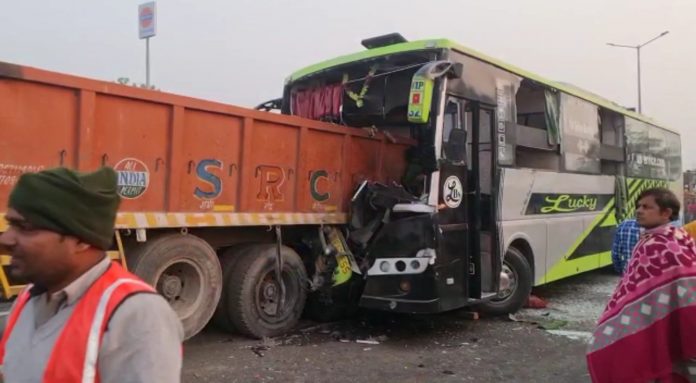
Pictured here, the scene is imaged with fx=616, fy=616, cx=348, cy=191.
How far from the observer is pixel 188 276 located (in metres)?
5.60

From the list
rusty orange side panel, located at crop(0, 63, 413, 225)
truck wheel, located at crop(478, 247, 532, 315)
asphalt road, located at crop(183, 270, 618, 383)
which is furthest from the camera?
truck wheel, located at crop(478, 247, 532, 315)

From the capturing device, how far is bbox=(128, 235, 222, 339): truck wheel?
17.1 feet

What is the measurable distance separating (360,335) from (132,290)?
5.36 m

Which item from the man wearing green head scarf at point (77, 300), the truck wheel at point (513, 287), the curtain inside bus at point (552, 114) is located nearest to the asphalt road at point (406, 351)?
the truck wheel at point (513, 287)

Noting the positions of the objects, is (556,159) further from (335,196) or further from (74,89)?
(74,89)

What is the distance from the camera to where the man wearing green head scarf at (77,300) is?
4.63 feet

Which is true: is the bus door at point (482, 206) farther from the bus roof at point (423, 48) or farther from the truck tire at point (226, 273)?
the truck tire at point (226, 273)

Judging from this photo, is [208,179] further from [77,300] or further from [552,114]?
[552,114]

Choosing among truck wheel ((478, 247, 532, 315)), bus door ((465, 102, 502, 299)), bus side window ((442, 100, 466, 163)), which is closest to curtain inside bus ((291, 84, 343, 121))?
bus side window ((442, 100, 466, 163))

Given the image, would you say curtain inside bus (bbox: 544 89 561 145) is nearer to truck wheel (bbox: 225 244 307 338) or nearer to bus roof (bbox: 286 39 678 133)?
bus roof (bbox: 286 39 678 133)

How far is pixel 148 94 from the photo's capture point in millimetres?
4977

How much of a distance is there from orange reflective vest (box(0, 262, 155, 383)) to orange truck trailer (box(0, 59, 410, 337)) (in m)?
3.23

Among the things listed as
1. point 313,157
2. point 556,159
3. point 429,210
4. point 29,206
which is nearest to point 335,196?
point 313,157

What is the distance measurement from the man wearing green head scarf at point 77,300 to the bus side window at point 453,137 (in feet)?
16.4
